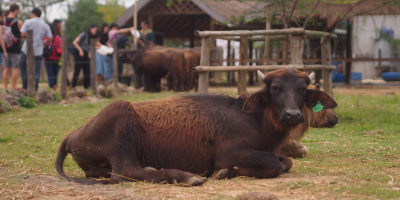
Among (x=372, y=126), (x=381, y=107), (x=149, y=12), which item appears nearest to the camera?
(x=372, y=126)

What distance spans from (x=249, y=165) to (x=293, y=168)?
835 millimetres

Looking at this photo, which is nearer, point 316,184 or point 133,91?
point 316,184

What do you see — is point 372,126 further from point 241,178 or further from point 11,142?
point 11,142

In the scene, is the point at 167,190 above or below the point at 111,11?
below

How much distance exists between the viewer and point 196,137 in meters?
4.86

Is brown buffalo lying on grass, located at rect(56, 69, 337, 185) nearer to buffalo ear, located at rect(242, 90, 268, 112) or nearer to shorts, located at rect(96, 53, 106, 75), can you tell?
buffalo ear, located at rect(242, 90, 268, 112)

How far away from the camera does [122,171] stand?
463cm

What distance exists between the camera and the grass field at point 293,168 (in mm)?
3908

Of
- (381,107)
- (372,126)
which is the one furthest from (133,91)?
(372,126)

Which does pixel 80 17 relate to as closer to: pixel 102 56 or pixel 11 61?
pixel 102 56

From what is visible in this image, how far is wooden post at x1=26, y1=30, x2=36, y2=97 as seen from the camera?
1173cm

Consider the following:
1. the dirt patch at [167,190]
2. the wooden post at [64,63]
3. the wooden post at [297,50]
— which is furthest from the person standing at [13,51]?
the dirt patch at [167,190]

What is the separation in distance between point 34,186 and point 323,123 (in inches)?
159

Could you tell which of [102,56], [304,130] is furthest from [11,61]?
[304,130]
